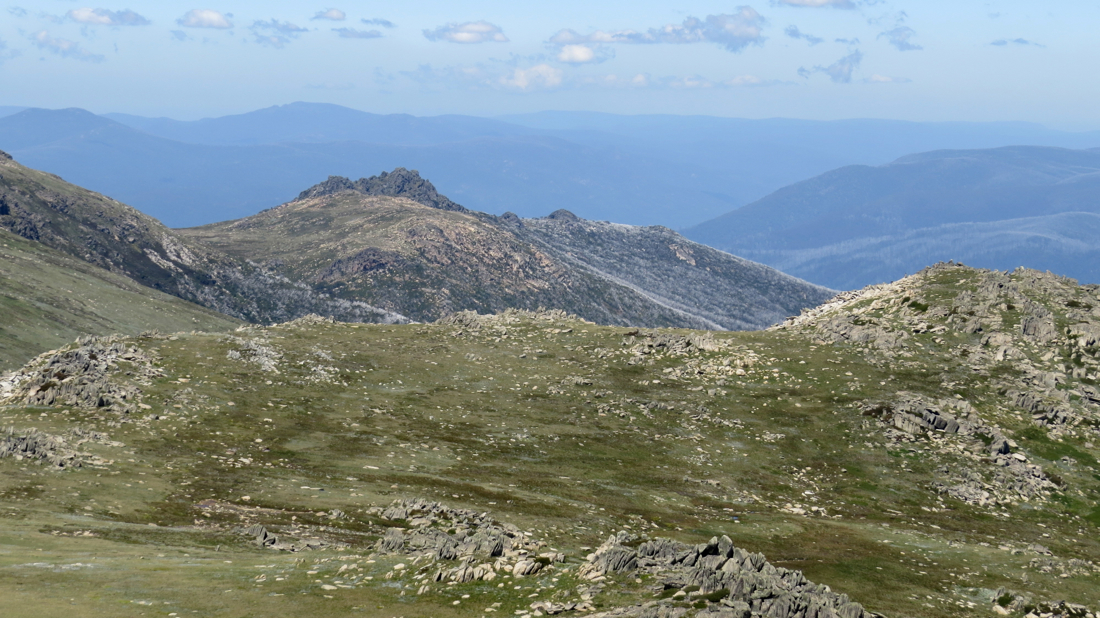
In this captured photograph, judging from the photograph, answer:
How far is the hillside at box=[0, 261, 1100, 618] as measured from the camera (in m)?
32.3

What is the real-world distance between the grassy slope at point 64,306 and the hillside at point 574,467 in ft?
210

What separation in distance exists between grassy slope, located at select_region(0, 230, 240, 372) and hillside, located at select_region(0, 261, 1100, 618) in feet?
210

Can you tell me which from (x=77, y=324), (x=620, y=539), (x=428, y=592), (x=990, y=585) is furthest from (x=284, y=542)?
(x=77, y=324)

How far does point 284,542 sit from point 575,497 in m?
19.9

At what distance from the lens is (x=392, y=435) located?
2468 inches

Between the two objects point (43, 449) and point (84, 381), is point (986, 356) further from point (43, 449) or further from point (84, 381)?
point (43, 449)

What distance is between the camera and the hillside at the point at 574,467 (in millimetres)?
32281

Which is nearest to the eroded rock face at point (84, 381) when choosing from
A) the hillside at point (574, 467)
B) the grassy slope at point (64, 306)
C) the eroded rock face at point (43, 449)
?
the hillside at point (574, 467)

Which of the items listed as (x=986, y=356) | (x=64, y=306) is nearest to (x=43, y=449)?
(x=986, y=356)

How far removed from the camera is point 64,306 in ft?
497

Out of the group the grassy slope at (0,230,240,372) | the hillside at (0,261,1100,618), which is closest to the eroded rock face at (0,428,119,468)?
the hillside at (0,261,1100,618)

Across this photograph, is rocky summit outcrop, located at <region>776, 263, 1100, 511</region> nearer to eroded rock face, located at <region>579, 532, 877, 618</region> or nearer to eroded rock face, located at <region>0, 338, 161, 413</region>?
eroded rock face, located at <region>579, 532, 877, 618</region>

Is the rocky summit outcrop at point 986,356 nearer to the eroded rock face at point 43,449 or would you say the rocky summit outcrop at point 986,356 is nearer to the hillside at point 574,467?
the hillside at point 574,467

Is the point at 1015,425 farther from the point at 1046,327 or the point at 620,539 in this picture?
the point at 620,539
